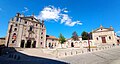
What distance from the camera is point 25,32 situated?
40.7 meters

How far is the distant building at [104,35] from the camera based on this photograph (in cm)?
4512

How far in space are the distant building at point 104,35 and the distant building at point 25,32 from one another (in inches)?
1129

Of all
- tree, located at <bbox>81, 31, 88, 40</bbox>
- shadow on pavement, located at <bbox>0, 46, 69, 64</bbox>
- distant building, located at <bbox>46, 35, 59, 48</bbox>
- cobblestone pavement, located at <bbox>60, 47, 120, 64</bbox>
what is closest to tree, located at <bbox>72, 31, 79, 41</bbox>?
tree, located at <bbox>81, 31, 88, 40</bbox>

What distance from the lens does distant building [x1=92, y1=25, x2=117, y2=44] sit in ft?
148

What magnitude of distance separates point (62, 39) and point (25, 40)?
61.4ft

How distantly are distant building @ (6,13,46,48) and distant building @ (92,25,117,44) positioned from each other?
28666 mm

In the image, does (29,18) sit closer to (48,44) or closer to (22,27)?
(22,27)

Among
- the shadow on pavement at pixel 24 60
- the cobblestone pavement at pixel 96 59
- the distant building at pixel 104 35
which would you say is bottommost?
the shadow on pavement at pixel 24 60

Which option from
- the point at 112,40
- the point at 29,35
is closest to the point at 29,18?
the point at 29,35

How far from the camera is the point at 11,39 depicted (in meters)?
35.9

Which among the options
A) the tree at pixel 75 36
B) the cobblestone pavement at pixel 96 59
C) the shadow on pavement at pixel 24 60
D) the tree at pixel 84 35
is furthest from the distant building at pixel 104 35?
the shadow on pavement at pixel 24 60

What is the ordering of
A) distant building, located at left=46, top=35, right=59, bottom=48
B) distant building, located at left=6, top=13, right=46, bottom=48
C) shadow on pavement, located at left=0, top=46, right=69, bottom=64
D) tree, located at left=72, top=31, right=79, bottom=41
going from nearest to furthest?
shadow on pavement, located at left=0, top=46, right=69, bottom=64 → distant building, located at left=6, top=13, right=46, bottom=48 → distant building, located at left=46, top=35, right=59, bottom=48 → tree, located at left=72, top=31, right=79, bottom=41

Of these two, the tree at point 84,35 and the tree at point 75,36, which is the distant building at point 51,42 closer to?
the tree at point 75,36

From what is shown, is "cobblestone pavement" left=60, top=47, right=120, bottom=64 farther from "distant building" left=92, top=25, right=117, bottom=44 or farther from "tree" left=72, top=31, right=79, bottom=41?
"tree" left=72, top=31, right=79, bottom=41
